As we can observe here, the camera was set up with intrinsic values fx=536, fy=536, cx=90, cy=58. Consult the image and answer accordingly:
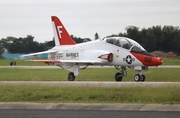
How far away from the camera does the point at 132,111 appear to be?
1389cm

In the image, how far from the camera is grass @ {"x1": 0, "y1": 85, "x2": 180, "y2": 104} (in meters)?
16.3

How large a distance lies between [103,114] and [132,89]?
5481 millimetres

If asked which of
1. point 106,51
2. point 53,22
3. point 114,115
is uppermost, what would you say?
point 53,22

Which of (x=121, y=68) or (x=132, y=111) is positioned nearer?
(x=132, y=111)

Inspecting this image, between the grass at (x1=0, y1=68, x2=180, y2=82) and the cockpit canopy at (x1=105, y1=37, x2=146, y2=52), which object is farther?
the grass at (x1=0, y1=68, x2=180, y2=82)

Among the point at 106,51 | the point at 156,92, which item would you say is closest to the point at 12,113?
the point at 156,92

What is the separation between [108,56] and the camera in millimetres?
29156

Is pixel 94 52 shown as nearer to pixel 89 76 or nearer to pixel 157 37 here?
pixel 89 76

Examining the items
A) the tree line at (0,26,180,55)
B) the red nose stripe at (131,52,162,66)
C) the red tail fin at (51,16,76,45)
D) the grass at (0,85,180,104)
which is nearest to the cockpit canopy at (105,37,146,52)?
the red nose stripe at (131,52,162,66)

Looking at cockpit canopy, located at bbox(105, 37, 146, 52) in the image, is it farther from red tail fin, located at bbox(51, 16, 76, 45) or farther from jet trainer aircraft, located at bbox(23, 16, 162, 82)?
red tail fin, located at bbox(51, 16, 76, 45)

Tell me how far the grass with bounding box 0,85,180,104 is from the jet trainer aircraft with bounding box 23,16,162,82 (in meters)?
9.20

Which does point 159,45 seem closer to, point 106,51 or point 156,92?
point 106,51

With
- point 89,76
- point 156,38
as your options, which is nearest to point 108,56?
point 89,76

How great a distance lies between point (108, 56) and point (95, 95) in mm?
12038
